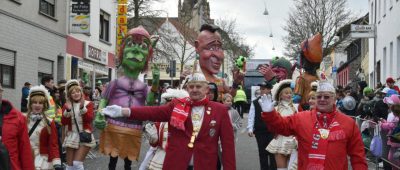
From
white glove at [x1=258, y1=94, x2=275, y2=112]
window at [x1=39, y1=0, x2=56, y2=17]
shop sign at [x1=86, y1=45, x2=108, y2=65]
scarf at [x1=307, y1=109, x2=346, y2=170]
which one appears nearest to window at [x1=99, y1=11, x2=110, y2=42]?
shop sign at [x1=86, y1=45, x2=108, y2=65]

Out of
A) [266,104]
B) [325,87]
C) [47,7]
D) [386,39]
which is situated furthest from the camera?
[386,39]

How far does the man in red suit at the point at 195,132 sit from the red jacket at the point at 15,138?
4.19 ft

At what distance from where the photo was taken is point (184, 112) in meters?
6.71

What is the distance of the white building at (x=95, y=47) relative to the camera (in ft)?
91.4

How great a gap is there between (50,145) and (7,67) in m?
13.7

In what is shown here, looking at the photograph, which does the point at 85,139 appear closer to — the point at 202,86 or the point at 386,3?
the point at 202,86

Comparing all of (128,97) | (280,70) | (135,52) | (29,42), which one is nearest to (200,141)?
(128,97)

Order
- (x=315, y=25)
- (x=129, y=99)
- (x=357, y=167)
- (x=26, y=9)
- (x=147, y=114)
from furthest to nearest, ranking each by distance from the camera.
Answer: (x=315, y=25) < (x=26, y=9) < (x=129, y=99) < (x=147, y=114) < (x=357, y=167)

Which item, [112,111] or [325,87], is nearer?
[112,111]

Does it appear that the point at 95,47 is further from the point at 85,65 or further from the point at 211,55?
the point at 211,55

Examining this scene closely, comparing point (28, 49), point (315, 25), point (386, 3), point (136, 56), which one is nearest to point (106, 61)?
point (28, 49)

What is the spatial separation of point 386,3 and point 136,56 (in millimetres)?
21592

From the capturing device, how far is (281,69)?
41.6 feet

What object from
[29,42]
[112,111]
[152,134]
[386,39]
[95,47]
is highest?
[386,39]
